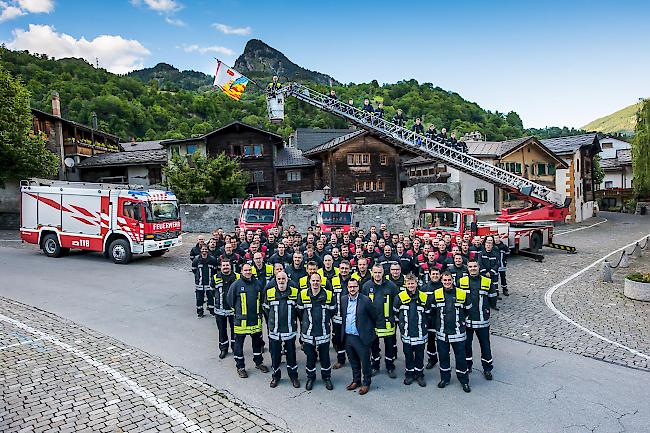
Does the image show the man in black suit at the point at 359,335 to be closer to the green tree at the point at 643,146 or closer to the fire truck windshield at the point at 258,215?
A: the fire truck windshield at the point at 258,215

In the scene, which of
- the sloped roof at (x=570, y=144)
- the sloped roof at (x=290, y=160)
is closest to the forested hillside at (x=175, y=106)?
the sloped roof at (x=570, y=144)

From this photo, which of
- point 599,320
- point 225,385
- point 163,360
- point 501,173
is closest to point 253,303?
point 225,385

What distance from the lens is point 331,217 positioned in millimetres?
19953

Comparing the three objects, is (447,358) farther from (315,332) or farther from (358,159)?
(358,159)

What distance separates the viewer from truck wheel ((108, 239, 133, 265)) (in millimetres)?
18281

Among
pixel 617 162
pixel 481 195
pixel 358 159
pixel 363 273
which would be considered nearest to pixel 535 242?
pixel 363 273

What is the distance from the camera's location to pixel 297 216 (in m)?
30.3

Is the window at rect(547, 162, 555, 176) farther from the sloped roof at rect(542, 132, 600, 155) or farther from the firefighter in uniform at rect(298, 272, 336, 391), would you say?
the firefighter in uniform at rect(298, 272, 336, 391)

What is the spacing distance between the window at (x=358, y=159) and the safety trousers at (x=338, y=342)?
96.5 feet

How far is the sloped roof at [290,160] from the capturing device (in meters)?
38.7

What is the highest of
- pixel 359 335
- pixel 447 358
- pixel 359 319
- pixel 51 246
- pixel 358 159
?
pixel 358 159

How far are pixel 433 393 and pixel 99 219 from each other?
15959mm

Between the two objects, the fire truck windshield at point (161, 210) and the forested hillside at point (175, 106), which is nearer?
the fire truck windshield at point (161, 210)

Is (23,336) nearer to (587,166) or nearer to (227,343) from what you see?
(227,343)
